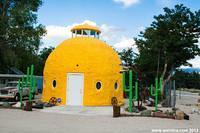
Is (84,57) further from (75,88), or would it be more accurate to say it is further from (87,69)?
(75,88)

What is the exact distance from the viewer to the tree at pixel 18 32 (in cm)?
3431

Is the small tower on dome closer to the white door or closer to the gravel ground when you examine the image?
the white door

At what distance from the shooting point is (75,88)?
78.5 feet

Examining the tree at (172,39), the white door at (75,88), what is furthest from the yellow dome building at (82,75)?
the tree at (172,39)

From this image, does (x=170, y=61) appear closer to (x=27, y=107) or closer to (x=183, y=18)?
(x=183, y=18)

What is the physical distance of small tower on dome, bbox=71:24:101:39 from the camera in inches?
1059

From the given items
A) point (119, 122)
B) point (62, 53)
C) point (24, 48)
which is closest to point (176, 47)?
point (62, 53)

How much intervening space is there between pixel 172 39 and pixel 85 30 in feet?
30.2

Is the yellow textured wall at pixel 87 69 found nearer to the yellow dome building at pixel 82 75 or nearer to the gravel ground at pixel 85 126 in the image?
the yellow dome building at pixel 82 75

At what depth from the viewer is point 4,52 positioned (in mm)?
35031

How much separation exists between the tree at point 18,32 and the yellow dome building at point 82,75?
10124 millimetres

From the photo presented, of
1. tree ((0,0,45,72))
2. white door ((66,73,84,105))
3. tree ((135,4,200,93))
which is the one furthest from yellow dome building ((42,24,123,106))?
tree ((0,0,45,72))

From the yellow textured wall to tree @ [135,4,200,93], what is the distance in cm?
710

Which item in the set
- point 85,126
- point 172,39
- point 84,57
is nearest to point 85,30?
point 84,57
